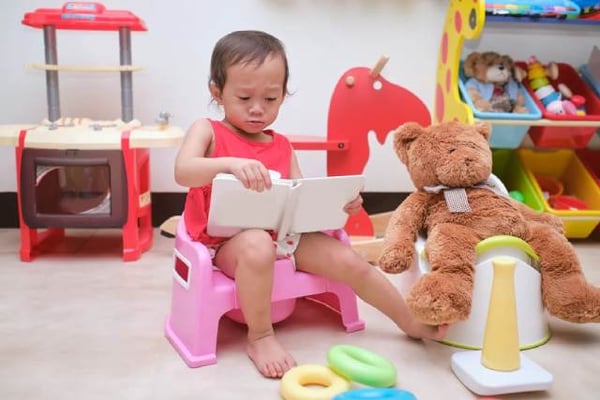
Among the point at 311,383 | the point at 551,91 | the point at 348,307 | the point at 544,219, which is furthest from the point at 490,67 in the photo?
the point at 311,383

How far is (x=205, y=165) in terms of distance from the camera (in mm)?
961

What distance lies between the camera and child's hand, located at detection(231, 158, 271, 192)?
2.91 ft

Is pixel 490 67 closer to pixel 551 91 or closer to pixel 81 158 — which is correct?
pixel 551 91

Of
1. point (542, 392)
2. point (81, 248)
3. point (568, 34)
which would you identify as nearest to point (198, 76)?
point (81, 248)

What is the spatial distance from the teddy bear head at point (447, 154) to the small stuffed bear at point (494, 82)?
0.58 metres

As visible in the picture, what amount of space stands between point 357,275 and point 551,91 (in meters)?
1.00

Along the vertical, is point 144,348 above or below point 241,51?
below

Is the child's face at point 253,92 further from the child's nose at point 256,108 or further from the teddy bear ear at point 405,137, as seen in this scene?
the teddy bear ear at point 405,137

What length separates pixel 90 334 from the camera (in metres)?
1.07

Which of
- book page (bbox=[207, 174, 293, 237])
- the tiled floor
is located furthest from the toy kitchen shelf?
book page (bbox=[207, 174, 293, 237])

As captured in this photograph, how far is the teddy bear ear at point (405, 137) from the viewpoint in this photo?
114cm

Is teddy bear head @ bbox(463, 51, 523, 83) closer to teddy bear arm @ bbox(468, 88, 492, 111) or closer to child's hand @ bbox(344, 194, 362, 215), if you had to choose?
teddy bear arm @ bbox(468, 88, 492, 111)

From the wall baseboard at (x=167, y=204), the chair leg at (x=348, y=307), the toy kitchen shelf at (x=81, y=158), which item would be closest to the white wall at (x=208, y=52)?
the wall baseboard at (x=167, y=204)

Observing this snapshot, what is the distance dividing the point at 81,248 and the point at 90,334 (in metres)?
0.61
